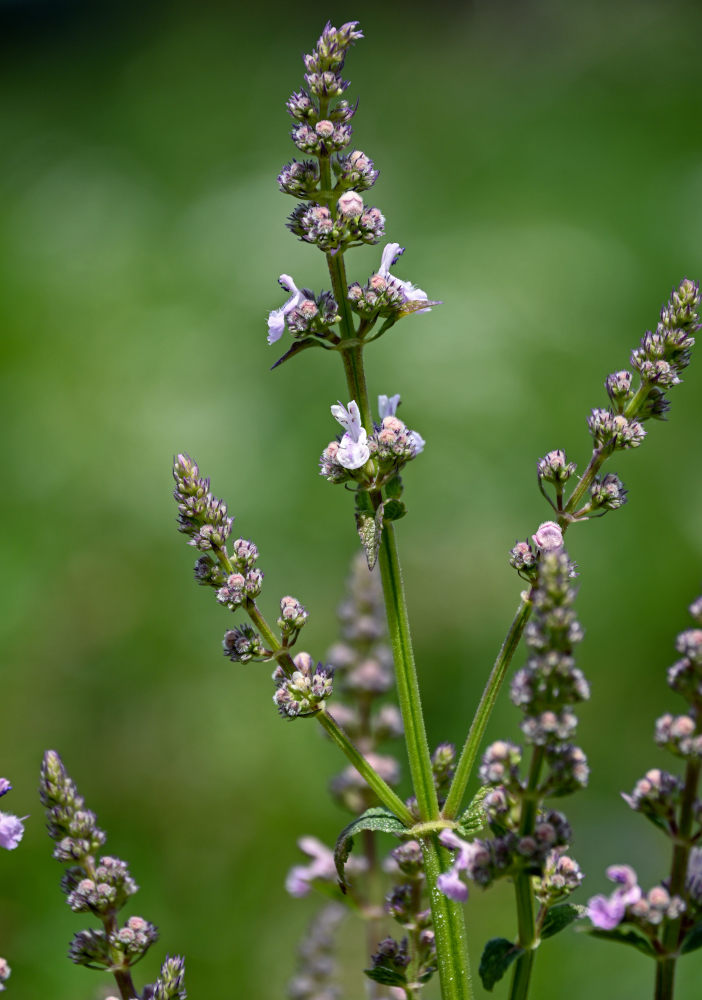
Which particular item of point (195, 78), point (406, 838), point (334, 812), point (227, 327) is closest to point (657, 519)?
point (334, 812)

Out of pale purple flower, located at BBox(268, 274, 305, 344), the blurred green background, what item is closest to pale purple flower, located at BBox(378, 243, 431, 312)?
pale purple flower, located at BBox(268, 274, 305, 344)

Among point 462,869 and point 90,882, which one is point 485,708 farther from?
point 90,882

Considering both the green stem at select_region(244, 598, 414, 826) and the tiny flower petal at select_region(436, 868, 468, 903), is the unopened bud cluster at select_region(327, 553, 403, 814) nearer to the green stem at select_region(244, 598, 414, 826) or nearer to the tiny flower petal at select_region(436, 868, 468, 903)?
the green stem at select_region(244, 598, 414, 826)

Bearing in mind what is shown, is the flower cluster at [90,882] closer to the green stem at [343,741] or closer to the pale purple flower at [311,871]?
the green stem at [343,741]

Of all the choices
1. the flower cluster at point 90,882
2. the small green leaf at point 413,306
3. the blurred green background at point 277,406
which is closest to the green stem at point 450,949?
the flower cluster at point 90,882

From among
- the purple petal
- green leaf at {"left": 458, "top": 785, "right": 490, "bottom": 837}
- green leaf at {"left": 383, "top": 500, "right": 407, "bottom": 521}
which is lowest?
the purple petal

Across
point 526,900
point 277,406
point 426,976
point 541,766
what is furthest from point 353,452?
point 277,406

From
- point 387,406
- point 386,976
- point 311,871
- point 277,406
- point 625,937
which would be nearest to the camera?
point 625,937
